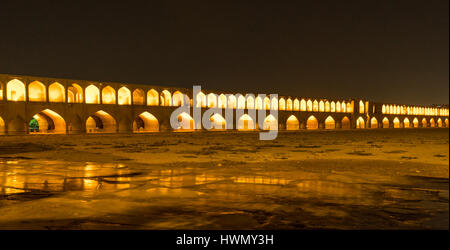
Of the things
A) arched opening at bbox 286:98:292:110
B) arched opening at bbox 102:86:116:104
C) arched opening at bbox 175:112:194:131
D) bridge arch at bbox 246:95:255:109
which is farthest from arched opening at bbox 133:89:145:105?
arched opening at bbox 286:98:292:110

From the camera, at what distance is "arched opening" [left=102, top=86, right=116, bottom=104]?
26214 mm

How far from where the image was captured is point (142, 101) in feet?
96.7

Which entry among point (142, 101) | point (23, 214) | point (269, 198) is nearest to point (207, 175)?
point (269, 198)

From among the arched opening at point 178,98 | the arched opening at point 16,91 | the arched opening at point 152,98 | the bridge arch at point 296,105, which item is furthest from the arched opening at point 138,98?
the bridge arch at point 296,105

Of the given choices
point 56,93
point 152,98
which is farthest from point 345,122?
point 56,93

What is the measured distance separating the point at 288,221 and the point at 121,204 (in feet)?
4.89

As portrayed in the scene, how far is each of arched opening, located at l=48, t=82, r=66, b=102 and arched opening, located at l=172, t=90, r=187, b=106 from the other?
8633 millimetres

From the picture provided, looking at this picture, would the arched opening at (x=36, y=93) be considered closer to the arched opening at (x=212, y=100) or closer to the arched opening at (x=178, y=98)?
the arched opening at (x=178, y=98)

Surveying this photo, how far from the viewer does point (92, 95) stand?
85.8ft

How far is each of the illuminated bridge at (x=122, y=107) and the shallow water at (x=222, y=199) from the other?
735 inches

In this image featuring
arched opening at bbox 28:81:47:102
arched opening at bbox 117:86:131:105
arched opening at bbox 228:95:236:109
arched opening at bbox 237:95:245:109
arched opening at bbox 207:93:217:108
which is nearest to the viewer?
arched opening at bbox 28:81:47:102

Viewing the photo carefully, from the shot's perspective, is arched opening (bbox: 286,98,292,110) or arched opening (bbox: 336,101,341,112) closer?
arched opening (bbox: 286,98,292,110)

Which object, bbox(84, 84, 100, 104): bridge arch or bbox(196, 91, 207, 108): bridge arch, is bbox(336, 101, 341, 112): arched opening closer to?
bbox(196, 91, 207, 108): bridge arch

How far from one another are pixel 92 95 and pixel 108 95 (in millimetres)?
1069
